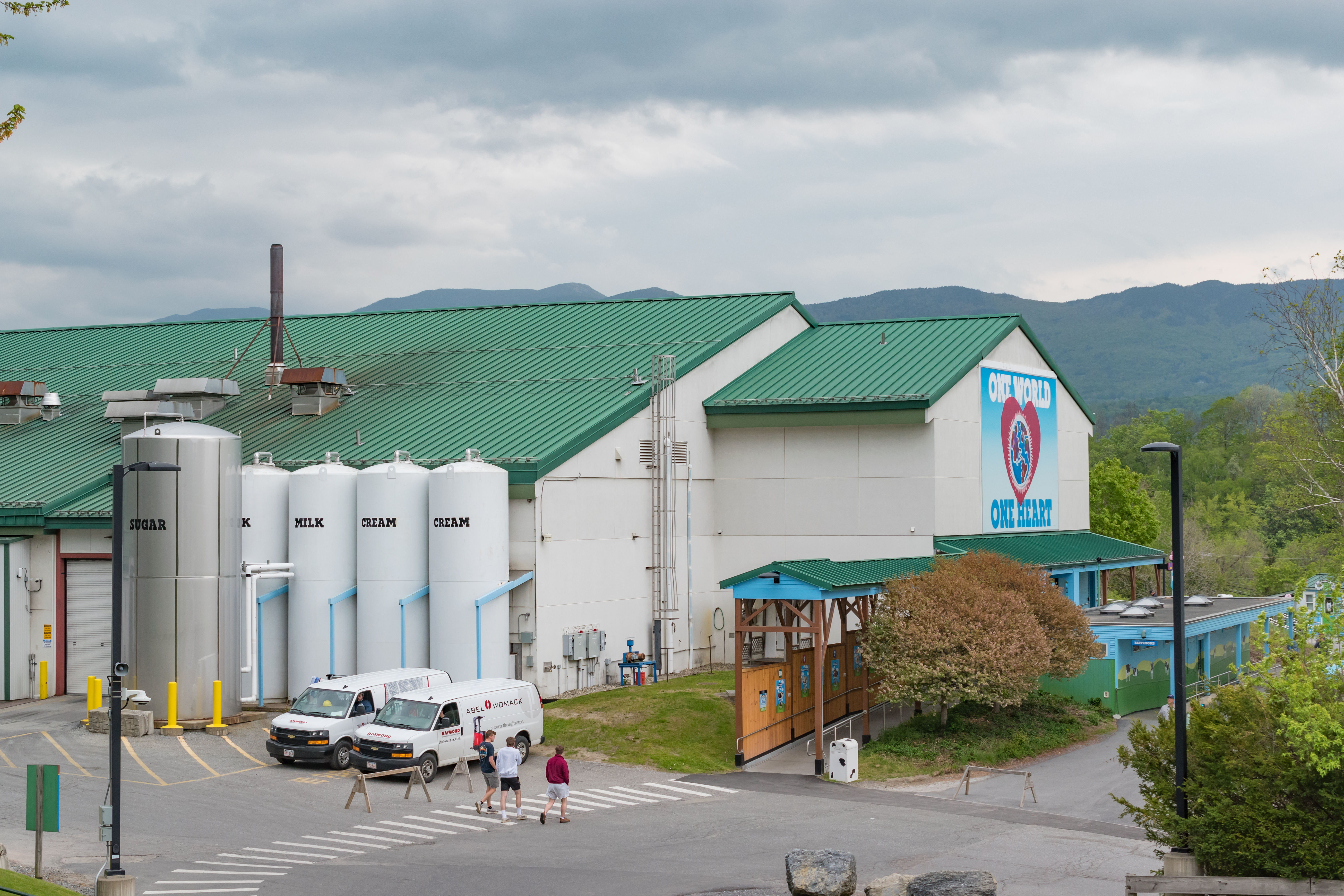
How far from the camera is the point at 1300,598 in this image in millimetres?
20234

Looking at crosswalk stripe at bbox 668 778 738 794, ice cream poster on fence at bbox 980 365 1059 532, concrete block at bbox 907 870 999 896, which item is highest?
ice cream poster on fence at bbox 980 365 1059 532

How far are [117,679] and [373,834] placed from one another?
19.7 feet

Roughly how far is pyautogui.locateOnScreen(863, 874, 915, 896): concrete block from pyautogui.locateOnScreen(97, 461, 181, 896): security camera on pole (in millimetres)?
10409

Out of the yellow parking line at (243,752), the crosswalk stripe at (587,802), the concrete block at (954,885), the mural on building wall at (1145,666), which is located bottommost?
the crosswalk stripe at (587,802)

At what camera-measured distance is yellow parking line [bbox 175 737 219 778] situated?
29.6 m

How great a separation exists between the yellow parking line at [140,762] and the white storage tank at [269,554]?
16.5 feet

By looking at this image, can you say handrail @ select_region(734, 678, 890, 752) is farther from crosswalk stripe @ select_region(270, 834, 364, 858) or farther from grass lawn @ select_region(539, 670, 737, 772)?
crosswalk stripe @ select_region(270, 834, 364, 858)

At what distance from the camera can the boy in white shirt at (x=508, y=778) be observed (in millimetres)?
25453

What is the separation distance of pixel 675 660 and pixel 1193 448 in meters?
130

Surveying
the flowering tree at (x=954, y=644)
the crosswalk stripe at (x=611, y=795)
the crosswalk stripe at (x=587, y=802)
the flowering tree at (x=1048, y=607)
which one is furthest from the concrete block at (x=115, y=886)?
the flowering tree at (x=1048, y=607)

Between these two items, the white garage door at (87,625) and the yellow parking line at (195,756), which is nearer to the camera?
the yellow parking line at (195,756)

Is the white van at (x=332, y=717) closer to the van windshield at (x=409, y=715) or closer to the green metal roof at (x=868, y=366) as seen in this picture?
the van windshield at (x=409, y=715)

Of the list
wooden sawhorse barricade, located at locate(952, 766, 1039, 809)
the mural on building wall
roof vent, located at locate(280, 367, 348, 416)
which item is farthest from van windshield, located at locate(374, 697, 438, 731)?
the mural on building wall

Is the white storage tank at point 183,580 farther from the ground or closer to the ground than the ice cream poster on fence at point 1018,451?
closer to the ground
